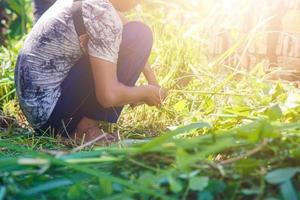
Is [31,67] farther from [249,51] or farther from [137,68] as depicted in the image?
[249,51]

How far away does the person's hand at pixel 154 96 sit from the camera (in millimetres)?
2386

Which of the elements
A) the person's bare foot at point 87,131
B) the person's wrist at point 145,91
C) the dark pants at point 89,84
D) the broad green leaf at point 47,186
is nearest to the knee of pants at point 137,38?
the dark pants at point 89,84

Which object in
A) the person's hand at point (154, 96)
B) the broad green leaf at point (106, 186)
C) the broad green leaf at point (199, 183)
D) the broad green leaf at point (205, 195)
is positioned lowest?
the person's hand at point (154, 96)

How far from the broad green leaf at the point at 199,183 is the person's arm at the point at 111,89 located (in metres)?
1.06

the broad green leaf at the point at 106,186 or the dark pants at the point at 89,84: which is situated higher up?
the broad green leaf at the point at 106,186

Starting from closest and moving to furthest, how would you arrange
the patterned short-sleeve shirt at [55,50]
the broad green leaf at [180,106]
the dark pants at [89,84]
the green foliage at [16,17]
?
the patterned short-sleeve shirt at [55,50], the dark pants at [89,84], the broad green leaf at [180,106], the green foliage at [16,17]

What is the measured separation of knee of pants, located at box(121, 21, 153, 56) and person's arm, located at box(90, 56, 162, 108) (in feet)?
0.56

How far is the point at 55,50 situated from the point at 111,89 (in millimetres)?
274

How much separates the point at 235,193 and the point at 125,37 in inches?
51.4

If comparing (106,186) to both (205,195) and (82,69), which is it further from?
(82,69)

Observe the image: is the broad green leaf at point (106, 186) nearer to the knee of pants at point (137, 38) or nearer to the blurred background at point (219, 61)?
the blurred background at point (219, 61)

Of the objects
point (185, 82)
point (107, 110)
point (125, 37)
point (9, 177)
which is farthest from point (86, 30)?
point (9, 177)

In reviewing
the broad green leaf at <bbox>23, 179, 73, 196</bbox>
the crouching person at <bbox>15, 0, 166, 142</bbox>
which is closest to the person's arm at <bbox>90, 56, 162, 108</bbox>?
the crouching person at <bbox>15, 0, 166, 142</bbox>

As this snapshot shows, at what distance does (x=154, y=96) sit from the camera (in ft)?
7.93
